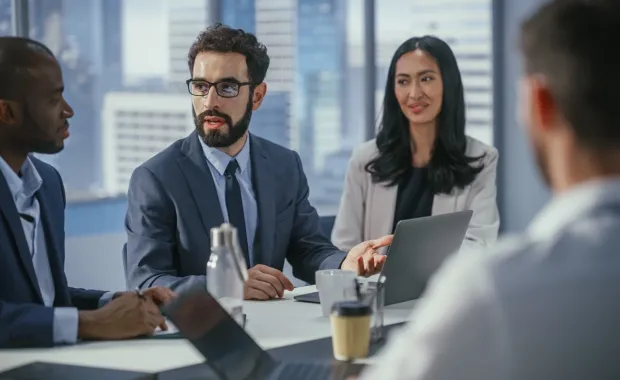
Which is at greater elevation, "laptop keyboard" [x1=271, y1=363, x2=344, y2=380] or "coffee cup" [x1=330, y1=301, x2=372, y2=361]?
"coffee cup" [x1=330, y1=301, x2=372, y2=361]

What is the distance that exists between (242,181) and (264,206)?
11 centimetres

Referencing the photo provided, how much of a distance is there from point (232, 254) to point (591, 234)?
1333 mm

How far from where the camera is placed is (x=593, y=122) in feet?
3.91

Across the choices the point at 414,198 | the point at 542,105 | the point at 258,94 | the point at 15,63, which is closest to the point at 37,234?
the point at 15,63

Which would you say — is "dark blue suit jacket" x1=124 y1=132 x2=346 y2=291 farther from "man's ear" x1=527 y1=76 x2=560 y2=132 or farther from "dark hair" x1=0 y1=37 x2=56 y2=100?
"man's ear" x1=527 y1=76 x2=560 y2=132

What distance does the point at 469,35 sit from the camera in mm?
7363

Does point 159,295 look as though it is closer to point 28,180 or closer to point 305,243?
point 28,180

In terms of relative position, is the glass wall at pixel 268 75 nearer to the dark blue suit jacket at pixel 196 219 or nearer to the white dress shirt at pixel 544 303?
the dark blue suit jacket at pixel 196 219

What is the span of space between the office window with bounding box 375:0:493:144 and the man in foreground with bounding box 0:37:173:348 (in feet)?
14.8

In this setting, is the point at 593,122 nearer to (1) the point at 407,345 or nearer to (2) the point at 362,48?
(1) the point at 407,345

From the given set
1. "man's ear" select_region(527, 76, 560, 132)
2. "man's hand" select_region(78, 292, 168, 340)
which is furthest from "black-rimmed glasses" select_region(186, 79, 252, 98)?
"man's ear" select_region(527, 76, 560, 132)

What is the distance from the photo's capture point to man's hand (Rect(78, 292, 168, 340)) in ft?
7.63

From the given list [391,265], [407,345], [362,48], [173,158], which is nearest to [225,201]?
[173,158]

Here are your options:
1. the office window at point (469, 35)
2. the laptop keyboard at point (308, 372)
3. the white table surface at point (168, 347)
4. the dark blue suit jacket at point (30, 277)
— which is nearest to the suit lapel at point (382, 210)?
the white table surface at point (168, 347)
